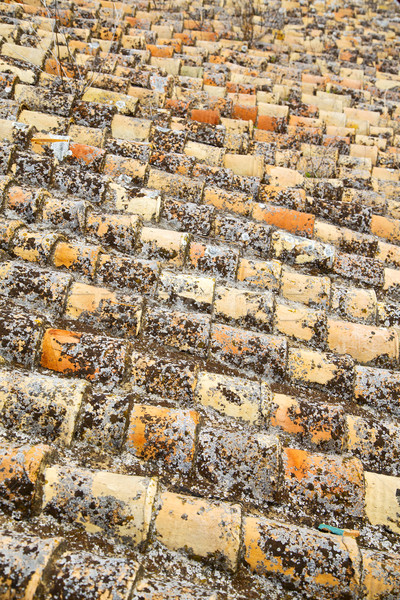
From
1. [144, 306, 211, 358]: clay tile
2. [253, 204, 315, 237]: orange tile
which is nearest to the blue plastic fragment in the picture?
[144, 306, 211, 358]: clay tile

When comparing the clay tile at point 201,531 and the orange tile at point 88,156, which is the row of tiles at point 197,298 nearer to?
the orange tile at point 88,156

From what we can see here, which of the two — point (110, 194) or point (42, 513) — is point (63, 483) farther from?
point (110, 194)

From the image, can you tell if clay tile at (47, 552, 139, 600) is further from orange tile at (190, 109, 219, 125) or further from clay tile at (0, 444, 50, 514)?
orange tile at (190, 109, 219, 125)

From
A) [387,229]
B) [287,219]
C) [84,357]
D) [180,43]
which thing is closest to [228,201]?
[287,219]

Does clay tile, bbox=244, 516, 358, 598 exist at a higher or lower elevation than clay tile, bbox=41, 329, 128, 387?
lower

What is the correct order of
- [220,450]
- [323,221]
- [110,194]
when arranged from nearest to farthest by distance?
[220,450]
[110,194]
[323,221]

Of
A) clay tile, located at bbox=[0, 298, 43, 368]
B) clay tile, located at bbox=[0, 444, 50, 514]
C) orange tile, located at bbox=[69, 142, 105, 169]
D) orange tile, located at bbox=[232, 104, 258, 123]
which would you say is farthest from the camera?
orange tile, located at bbox=[232, 104, 258, 123]

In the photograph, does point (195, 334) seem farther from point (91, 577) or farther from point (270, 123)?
point (270, 123)

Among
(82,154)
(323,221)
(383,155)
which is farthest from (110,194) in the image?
(383,155)
